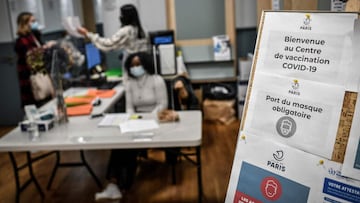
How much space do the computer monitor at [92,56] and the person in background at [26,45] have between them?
41 cm

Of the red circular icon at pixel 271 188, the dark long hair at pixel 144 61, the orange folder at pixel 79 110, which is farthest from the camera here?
the dark long hair at pixel 144 61

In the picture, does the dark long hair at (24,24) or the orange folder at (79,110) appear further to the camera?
the dark long hair at (24,24)

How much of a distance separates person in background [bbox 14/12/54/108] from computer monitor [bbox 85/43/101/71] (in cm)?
41

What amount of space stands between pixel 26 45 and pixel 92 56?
71 centimetres

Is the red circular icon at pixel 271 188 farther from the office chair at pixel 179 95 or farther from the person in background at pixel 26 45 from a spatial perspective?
the person in background at pixel 26 45

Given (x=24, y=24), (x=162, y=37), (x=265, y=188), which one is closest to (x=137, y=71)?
(x=162, y=37)

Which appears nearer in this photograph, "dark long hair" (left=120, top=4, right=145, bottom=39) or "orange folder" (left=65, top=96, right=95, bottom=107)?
"orange folder" (left=65, top=96, right=95, bottom=107)

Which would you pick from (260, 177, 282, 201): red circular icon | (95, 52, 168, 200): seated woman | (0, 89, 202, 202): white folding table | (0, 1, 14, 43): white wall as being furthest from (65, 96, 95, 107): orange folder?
(260, 177, 282, 201): red circular icon

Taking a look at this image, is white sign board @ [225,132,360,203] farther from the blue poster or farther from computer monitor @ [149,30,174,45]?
computer monitor @ [149,30,174,45]

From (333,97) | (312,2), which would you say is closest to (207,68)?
(312,2)

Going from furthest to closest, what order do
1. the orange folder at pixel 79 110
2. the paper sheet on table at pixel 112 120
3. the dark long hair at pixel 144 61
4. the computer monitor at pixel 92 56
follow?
the computer monitor at pixel 92 56 → the dark long hair at pixel 144 61 → the orange folder at pixel 79 110 → the paper sheet on table at pixel 112 120

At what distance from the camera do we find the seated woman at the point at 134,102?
125 inches

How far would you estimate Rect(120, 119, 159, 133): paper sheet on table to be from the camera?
272 centimetres

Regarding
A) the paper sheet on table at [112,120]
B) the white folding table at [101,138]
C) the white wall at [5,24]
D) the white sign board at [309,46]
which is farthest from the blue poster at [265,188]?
the white wall at [5,24]
